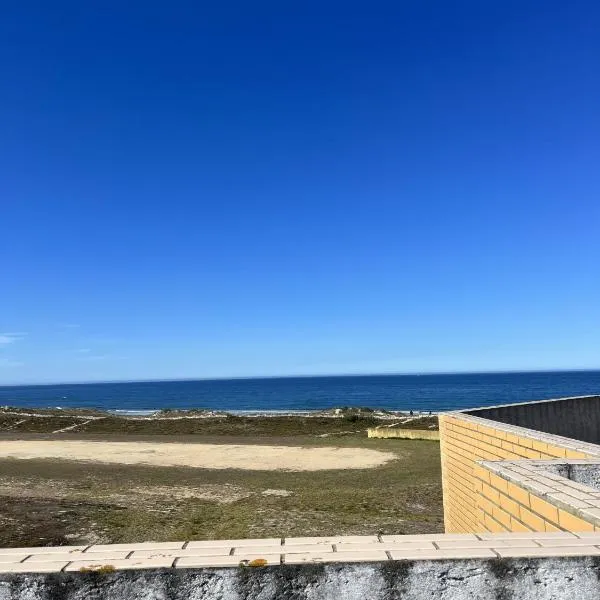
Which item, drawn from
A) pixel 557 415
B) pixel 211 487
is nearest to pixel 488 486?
pixel 557 415

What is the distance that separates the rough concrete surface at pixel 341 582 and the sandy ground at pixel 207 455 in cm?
1759

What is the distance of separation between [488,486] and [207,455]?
2027 cm

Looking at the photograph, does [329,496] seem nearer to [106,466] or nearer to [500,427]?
[500,427]

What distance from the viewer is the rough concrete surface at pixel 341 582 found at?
2.27 metres

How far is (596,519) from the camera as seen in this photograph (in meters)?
2.85

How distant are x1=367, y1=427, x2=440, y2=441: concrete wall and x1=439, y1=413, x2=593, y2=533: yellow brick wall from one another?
18495 millimetres

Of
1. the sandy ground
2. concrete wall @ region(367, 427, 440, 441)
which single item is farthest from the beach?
concrete wall @ region(367, 427, 440, 441)

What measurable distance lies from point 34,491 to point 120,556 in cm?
1468

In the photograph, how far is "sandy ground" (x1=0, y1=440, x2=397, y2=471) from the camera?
20.3m

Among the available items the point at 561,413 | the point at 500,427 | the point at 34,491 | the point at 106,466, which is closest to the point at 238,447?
the point at 106,466

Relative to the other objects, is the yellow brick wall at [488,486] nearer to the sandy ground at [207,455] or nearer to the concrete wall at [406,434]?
the sandy ground at [207,455]

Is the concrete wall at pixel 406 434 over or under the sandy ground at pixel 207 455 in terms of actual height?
over

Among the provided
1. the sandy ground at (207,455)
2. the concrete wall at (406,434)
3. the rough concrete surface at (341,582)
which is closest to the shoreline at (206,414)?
the concrete wall at (406,434)

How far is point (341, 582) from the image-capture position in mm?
2287
